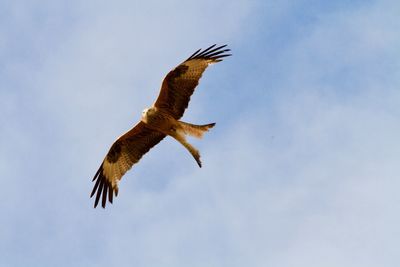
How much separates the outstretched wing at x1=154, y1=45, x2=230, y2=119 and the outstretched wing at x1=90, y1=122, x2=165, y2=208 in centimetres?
97

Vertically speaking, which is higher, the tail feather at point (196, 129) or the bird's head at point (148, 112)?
the bird's head at point (148, 112)

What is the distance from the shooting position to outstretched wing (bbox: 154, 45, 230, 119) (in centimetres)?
1333

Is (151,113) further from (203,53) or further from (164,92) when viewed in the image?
(203,53)

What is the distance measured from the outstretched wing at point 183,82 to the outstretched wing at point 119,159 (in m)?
0.97

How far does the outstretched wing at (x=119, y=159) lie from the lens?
565 inches

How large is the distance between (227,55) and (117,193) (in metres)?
3.57

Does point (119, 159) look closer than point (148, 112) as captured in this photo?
No

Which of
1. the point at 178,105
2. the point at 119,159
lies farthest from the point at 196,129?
the point at 119,159

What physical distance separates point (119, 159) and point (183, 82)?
7.68 ft

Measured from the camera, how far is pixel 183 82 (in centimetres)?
1338

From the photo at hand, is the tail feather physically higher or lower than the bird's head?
lower

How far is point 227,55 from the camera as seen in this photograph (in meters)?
13.6

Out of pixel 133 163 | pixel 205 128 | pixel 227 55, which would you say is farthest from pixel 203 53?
pixel 133 163

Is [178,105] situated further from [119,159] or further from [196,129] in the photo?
[119,159]
